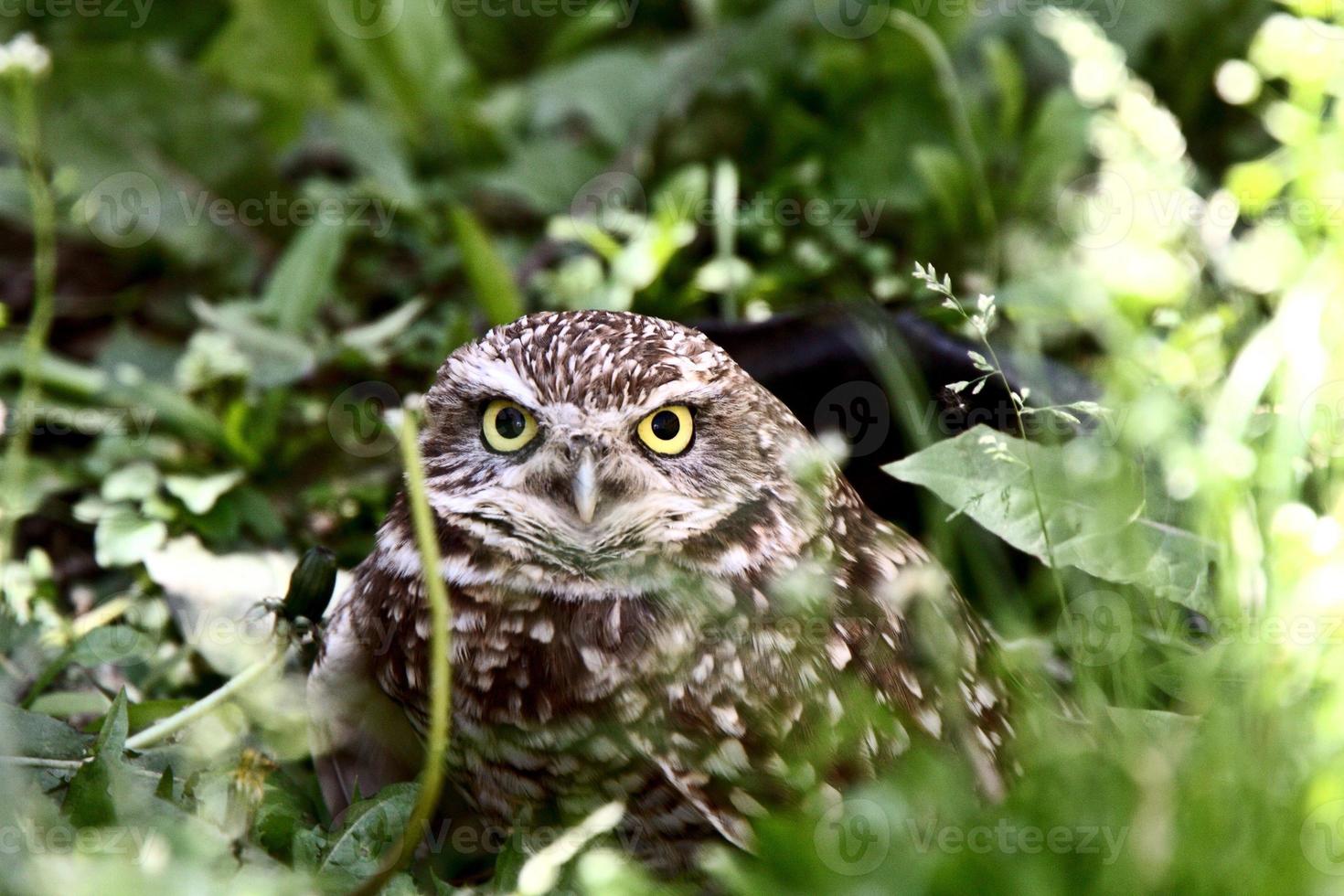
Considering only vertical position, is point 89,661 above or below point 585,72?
below

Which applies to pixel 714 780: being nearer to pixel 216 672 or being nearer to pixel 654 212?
pixel 216 672

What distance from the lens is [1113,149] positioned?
206 centimetres

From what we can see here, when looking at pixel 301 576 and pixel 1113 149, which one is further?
pixel 1113 149

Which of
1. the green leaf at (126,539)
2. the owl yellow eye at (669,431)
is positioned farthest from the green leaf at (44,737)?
the owl yellow eye at (669,431)

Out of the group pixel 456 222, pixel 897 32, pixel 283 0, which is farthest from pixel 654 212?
pixel 283 0

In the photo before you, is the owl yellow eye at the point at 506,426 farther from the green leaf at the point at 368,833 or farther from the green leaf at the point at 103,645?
the green leaf at the point at 103,645

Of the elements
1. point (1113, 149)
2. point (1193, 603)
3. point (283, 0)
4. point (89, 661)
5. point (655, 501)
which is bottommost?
point (1193, 603)

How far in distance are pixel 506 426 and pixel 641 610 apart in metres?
0.32

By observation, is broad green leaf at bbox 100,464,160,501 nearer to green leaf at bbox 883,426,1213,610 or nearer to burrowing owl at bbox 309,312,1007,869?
burrowing owl at bbox 309,312,1007,869

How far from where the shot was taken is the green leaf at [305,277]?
2902 millimetres

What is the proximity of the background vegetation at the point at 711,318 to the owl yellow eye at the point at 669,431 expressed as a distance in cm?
31

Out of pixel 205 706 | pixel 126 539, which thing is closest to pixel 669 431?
pixel 205 706

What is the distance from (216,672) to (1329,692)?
1.75m

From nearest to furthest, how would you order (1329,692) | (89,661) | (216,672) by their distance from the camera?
1. (1329,692)
2. (89,661)
3. (216,672)
